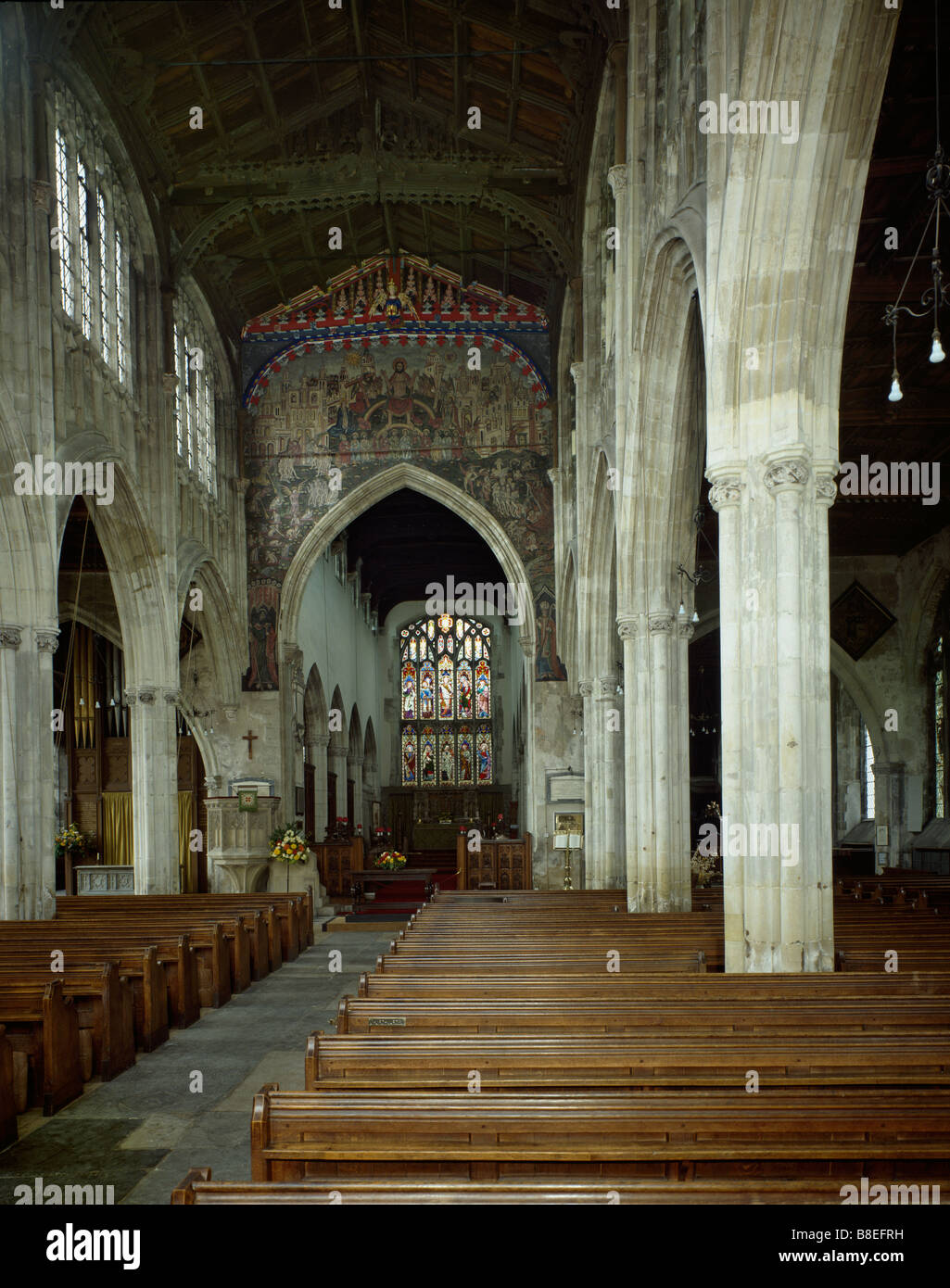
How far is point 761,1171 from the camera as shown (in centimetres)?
356

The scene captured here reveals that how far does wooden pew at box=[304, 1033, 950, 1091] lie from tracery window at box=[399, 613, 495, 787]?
34.0 m

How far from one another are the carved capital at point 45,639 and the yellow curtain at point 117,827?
12863 mm

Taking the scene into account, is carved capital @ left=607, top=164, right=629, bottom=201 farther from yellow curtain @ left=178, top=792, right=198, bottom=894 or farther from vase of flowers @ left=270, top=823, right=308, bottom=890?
yellow curtain @ left=178, top=792, right=198, bottom=894

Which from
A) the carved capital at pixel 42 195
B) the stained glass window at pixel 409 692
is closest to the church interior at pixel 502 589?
the carved capital at pixel 42 195

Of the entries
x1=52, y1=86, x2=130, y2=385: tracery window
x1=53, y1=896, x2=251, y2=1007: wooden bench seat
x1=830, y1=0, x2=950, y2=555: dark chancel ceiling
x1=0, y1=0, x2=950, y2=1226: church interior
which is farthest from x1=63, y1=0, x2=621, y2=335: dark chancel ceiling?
x1=53, y1=896, x2=251, y2=1007: wooden bench seat

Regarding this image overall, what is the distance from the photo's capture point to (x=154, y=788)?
18281mm

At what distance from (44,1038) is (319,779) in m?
22.0

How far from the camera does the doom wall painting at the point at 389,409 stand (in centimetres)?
2411

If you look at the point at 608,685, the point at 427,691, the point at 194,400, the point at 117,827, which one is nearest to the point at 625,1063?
the point at 608,685

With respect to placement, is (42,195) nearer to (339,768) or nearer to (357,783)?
(339,768)

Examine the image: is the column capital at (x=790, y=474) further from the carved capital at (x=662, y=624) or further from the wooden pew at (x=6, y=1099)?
the wooden pew at (x=6, y=1099)
